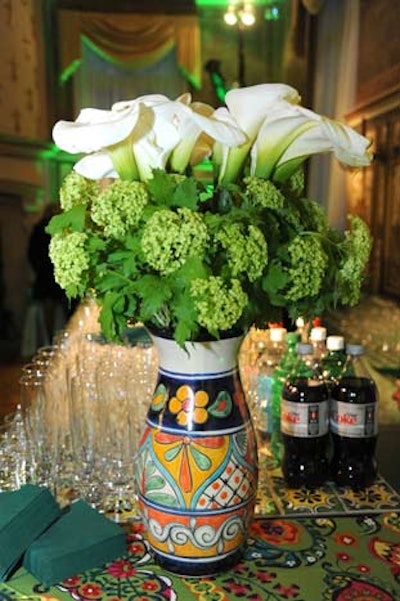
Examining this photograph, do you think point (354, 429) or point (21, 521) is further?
point (354, 429)

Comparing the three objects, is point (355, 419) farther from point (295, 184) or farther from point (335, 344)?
point (295, 184)

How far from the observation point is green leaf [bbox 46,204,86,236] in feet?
2.62

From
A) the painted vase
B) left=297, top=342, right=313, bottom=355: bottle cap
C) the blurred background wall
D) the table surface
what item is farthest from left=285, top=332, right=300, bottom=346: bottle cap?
the blurred background wall

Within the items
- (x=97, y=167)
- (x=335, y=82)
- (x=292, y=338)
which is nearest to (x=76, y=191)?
(x=97, y=167)

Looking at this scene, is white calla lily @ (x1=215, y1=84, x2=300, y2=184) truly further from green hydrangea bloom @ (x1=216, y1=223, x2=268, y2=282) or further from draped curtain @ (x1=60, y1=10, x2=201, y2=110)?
draped curtain @ (x1=60, y1=10, x2=201, y2=110)

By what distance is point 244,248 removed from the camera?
0.73 metres

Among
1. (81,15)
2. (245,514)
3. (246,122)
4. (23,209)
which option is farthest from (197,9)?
(245,514)

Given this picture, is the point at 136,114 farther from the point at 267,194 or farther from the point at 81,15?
the point at 81,15

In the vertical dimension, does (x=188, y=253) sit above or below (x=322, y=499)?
above

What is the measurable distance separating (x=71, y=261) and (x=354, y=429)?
0.56 meters

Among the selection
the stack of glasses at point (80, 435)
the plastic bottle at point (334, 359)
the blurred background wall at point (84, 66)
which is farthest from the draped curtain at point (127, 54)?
the stack of glasses at point (80, 435)

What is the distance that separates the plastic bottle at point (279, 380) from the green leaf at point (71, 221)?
63 centimetres

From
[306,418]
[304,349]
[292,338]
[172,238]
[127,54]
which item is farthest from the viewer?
[127,54]

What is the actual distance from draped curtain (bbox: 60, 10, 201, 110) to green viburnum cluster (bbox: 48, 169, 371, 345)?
2915mm
